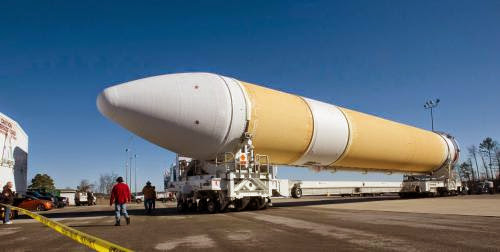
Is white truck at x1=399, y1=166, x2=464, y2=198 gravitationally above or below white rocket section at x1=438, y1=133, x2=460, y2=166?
below

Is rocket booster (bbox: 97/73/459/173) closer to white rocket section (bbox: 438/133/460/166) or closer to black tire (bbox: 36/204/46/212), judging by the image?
white rocket section (bbox: 438/133/460/166)

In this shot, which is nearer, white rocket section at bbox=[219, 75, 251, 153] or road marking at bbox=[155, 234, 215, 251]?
road marking at bbox=[155, 234, 215, 251]

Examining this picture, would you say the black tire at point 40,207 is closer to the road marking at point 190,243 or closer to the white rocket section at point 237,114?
the white rocket section at point 237,114

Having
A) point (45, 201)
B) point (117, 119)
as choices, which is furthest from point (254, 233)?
point (45, 201)

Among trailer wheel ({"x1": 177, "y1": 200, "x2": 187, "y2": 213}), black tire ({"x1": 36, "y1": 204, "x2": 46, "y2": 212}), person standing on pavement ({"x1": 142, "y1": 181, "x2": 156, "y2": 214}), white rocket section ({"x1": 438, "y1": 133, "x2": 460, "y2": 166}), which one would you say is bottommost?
black tire ({"x1": 36, "y1": 204, "x2": 46, "y2": 212})

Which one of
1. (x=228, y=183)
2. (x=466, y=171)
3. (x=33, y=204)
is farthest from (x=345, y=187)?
(x=466, y=171)

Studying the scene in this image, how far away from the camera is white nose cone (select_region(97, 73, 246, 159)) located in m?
12.7

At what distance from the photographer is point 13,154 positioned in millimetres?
18891

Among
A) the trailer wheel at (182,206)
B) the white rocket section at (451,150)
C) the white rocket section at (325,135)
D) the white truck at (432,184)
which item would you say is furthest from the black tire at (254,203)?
the white rocket section at (451,150)

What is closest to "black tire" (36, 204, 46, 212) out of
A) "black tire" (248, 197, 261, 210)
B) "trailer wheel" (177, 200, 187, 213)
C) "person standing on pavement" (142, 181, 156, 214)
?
"person standing on pavement" (142, 181, 156, 214)

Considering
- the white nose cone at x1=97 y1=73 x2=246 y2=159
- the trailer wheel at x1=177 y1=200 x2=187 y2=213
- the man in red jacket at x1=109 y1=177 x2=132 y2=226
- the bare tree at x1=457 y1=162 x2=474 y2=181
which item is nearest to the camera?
the man in red jacket at x1=109 y1=177 x2=132 y2=226

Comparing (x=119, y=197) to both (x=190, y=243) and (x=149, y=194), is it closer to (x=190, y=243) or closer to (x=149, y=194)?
(x=190, y=243)

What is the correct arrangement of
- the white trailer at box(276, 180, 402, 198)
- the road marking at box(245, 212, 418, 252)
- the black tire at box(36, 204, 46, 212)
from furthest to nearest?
the white trailer at box(276, 180, 402, 198) → the black tire at box(36, 204, 46, 212) → the road marking at box(245, 212, 418, 252)

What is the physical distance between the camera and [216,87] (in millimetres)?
13633
